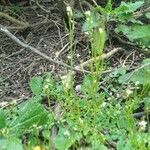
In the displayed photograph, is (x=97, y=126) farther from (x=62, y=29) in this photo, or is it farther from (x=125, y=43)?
(x=62, y=29)

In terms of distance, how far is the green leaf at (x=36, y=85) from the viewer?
7.59 ft

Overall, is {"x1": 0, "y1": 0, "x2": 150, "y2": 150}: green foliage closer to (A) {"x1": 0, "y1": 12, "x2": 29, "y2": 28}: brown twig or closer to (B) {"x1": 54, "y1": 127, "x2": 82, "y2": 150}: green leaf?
(B) {"x1": 54, "y1": 127, "x2": 82, "y2": 150}: green leaf

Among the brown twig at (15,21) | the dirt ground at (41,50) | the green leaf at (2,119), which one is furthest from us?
the brown twig at (15,21)

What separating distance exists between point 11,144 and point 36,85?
52 centimetres

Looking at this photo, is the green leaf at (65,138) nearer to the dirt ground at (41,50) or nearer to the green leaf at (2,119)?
the green leaf at (2,119)

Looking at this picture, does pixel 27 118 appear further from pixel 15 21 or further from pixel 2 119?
pixel 15 21

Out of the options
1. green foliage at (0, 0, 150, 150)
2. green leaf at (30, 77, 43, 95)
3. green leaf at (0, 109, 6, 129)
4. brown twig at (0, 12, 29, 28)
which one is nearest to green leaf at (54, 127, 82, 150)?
green foliage at (0, 0, 150, 150)

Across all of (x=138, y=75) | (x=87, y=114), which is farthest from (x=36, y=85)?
(x=138, y=75)

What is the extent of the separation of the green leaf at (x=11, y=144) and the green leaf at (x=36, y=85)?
0.46m

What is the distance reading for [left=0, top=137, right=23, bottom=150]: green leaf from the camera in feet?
6.09

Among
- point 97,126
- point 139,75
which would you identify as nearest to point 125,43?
point 139,75

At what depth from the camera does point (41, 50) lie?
2.72m

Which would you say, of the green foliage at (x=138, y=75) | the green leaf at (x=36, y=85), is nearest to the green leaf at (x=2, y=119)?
the green leaf at (x=36, y=85)

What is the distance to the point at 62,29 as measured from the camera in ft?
9.48
